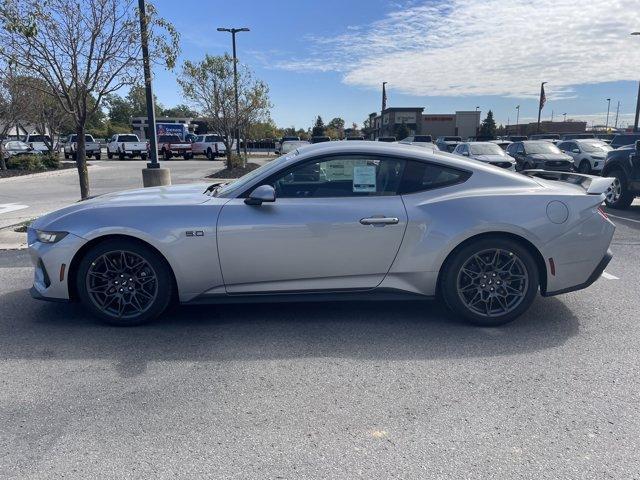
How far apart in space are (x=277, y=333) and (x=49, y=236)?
2.04 m

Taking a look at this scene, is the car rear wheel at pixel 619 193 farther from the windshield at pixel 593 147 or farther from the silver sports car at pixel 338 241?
the windshield at pixel 593 147

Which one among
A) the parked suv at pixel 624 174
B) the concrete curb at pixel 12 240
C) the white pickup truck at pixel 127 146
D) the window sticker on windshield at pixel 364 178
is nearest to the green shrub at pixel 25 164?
the white pickup truck at pixel 127 146

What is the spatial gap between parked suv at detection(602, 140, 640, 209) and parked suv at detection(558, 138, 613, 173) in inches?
345

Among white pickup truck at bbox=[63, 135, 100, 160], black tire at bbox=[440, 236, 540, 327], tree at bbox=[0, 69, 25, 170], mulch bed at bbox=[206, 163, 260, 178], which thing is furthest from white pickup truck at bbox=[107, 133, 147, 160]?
black tire at bbox=[440, 236, 540, 327]

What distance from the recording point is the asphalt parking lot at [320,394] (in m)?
2.47

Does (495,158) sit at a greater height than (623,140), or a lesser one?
lesser

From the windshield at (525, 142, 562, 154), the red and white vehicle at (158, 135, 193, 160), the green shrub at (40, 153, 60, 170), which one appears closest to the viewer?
the windshield at (525, 142, 562, 154)

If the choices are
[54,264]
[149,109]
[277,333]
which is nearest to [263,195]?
[277,333]

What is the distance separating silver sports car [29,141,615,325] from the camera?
3914mm

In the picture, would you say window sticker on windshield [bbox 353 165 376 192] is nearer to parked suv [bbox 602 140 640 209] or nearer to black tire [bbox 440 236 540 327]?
black tire [bbox 440 236 540 327]

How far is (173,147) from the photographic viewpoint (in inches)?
1410

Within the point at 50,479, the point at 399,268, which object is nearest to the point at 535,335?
the point at 399,268

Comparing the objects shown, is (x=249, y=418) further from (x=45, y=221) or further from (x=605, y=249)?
(x=605, y=249)

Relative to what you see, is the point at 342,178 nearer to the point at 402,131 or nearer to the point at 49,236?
the point at 49,236
